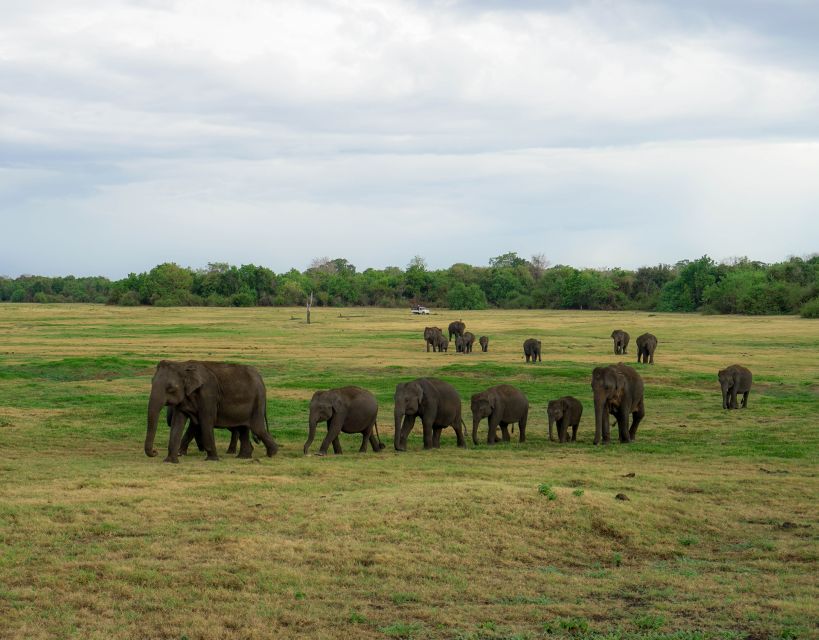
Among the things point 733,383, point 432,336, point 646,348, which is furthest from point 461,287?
point 733,383

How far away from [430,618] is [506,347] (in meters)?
44.6

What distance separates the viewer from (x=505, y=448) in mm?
20156

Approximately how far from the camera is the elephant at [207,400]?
680 inches

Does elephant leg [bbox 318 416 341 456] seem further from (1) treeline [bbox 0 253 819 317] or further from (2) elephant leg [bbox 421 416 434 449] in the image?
(1) treeline [bbox 0 253 819 317]

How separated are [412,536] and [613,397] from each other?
10538 millimetres

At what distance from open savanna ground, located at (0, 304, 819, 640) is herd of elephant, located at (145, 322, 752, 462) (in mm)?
502

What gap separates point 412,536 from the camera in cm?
1146

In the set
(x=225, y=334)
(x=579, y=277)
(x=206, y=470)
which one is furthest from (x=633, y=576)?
(x=579, y=277)

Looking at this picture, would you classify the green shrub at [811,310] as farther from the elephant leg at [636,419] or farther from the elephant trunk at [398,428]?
the elephant trunk at [398,428]

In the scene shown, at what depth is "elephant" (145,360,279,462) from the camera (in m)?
17.3

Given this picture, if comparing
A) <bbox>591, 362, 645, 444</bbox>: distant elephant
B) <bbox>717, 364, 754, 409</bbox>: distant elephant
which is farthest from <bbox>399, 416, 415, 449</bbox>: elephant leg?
<bbox>717, 364, 754, 409</bbox>: distant elephant

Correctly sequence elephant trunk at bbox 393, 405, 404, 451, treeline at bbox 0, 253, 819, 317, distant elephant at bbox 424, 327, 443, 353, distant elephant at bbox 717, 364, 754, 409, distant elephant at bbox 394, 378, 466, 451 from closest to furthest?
elephant trunk at bbox 393, 405, 404, 451 < distant elephant at bbox 394, 378, 466, 451 < distant elephant at bbox 717, 364, 754, 409 < distant elephant at bbox 424, 327, 443, 353 < treeline at bbox 0, 253, 819, 317

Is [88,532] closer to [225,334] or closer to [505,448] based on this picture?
[505,448]

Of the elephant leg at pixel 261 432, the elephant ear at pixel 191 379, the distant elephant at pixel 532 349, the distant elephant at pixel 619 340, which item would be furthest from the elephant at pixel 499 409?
the distant elephant at pixel 619 340
